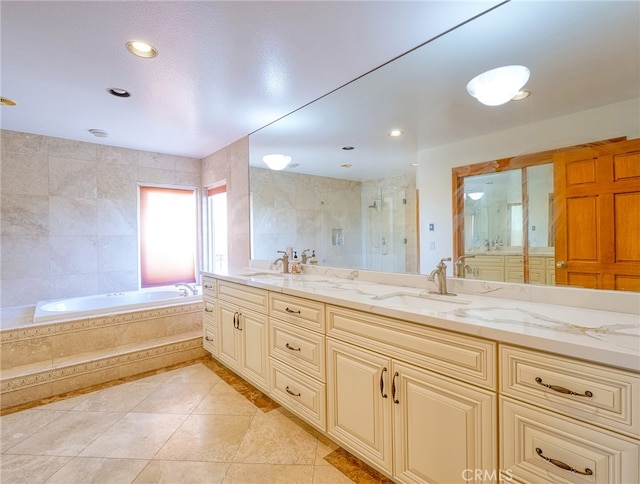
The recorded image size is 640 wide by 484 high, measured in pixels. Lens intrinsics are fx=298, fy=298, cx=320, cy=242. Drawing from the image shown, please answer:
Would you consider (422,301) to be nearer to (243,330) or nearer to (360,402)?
(360,402)

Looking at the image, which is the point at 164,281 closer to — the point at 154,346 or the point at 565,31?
the point at 154,346

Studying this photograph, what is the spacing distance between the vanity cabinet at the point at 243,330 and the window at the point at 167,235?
1826 millimetres

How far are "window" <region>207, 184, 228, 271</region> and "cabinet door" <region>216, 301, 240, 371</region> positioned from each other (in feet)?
4.92

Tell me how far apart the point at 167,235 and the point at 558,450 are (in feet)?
14.2

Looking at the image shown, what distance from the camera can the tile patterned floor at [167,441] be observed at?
1.54 meters

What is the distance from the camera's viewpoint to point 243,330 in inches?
91.5

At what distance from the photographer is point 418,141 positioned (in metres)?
1.96

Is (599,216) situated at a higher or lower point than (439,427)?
higher

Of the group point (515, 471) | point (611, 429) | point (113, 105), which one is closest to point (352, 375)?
point (515, 471)

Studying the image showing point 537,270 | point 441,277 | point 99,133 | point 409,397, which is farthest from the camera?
point 99,133

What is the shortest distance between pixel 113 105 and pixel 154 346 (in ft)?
7.11

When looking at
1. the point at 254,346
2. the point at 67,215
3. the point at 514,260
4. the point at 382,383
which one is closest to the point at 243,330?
the point at 254,346

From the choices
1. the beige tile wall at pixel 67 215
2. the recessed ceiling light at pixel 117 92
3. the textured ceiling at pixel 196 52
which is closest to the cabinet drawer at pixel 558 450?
the textured ceiling at pixel 196 52

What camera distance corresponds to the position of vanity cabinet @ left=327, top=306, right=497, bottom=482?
41.6 inches
